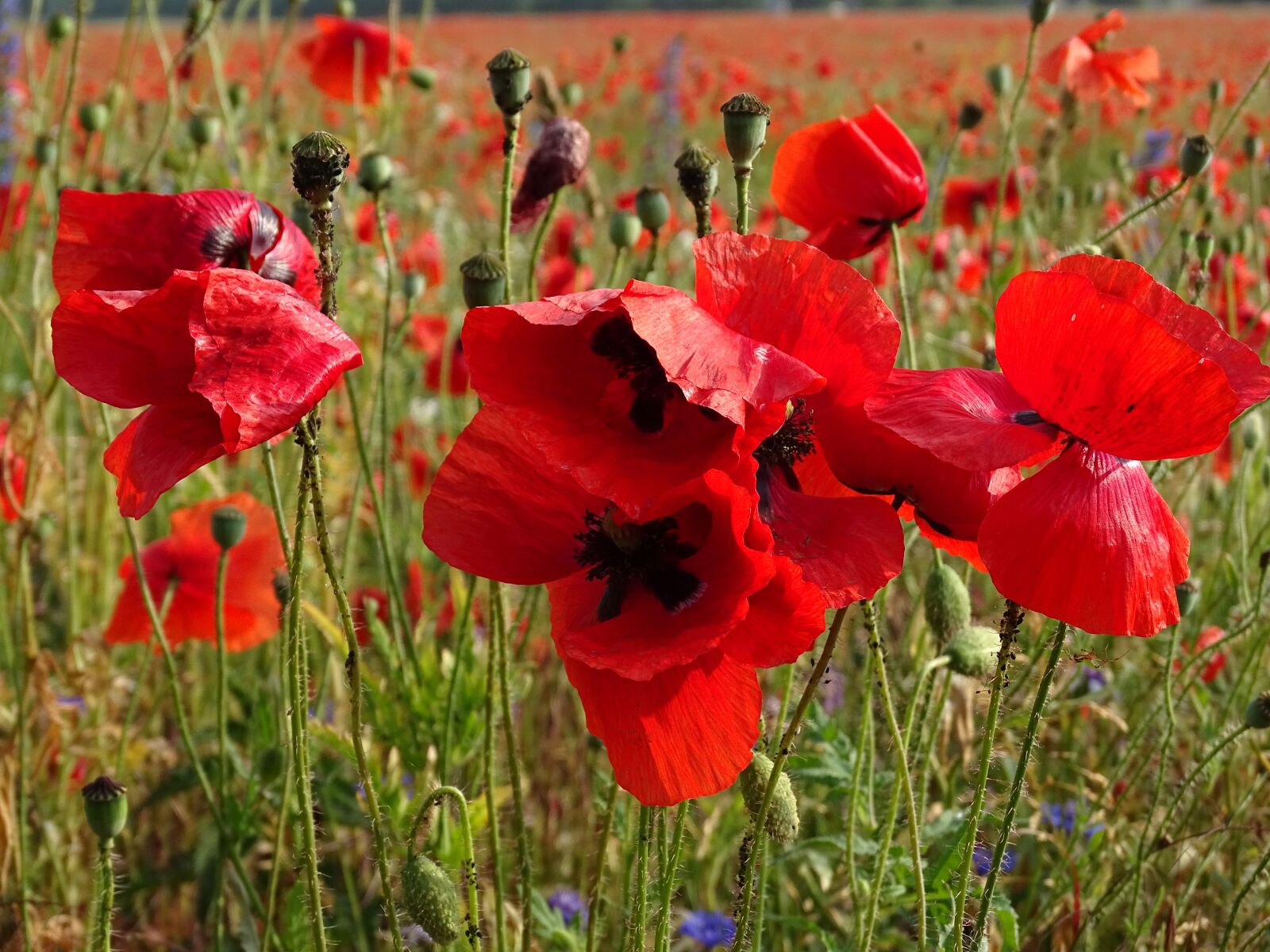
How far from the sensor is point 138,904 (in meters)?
2.08

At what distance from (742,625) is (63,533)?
256cm

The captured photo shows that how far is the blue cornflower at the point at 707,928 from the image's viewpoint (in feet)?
5.84

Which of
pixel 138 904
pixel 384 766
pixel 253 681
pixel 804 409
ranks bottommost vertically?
pixel 138 904

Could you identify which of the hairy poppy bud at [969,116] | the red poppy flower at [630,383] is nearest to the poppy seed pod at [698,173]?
the red poppy flower at [630,383]

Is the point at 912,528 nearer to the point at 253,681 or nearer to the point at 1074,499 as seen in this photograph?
the point at 1074,499

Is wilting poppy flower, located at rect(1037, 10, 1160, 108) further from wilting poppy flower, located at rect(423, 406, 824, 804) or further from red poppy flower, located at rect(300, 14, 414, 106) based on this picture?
wilting poppy flower, located at rect(423, 406, 824, 804)

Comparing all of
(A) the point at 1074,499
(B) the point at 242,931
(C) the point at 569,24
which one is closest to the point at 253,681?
(B) the point at 242,931

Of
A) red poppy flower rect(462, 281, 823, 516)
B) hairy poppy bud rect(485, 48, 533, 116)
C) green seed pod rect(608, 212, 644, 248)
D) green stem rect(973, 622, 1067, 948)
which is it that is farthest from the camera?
green seed pod rect(608, 212, 644, 248)

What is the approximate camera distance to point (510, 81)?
1287mm

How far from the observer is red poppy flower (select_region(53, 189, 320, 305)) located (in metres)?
1.09

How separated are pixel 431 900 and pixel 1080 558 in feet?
1.99

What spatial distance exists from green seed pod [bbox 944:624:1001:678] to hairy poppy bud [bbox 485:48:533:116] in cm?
70

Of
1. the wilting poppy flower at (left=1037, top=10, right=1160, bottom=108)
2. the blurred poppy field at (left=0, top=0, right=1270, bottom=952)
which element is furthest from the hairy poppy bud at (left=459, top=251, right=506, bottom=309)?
the wilting poppy flower at (left=1037, top=10, right=1160, bottom=108)

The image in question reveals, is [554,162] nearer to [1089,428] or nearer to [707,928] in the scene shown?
[1089,428]
